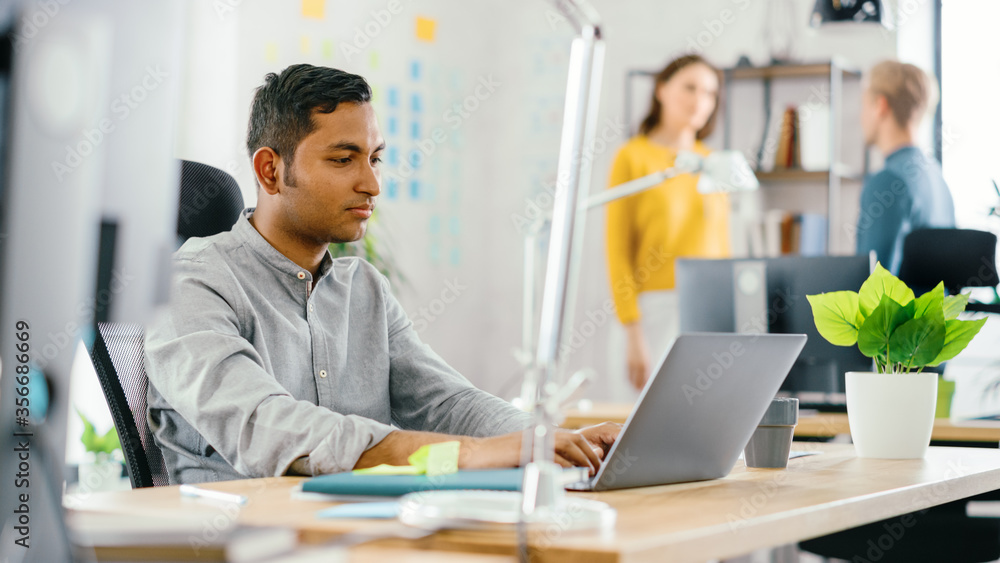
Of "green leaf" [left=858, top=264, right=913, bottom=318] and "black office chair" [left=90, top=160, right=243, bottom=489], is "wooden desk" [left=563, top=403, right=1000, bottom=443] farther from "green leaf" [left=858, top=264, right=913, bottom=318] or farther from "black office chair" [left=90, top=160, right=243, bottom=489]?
"black office chair" [left=90, top=160, right=243, bottom=489]

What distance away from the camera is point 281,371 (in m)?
1.41

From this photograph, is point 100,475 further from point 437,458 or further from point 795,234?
point 795,234

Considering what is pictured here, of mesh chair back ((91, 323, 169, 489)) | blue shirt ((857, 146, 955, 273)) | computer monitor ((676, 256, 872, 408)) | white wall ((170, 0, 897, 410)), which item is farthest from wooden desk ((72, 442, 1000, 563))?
white wall ((170, 0, 897, 410))

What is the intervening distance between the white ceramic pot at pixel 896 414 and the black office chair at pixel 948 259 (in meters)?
1.54

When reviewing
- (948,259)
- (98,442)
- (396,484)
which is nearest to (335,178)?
(396,484)

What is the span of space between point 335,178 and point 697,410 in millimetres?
761

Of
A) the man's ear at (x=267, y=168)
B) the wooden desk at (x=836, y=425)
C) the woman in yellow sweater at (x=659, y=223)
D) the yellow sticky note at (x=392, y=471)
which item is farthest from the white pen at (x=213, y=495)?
the woman in yellow sweater at (x=659, y=223)

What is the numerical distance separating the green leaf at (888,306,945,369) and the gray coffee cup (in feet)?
0.76

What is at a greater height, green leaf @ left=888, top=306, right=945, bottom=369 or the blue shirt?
the blue shirt

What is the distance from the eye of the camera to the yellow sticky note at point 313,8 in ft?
12.3

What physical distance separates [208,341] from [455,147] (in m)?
3.58

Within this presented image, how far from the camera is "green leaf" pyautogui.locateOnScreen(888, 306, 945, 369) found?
137cm

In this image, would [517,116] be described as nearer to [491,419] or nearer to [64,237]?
[491,419]

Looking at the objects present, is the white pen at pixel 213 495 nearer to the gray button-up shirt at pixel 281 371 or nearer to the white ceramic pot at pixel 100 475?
the gray button-up shirt at pixel 281 371
